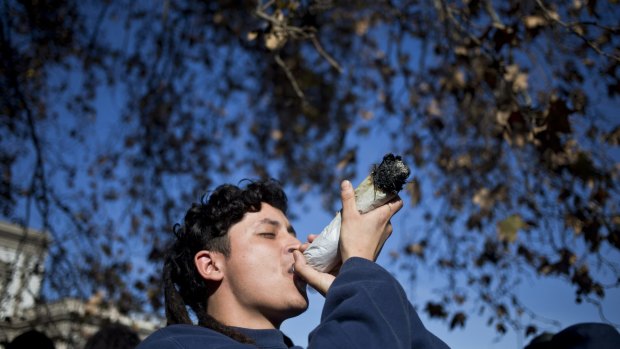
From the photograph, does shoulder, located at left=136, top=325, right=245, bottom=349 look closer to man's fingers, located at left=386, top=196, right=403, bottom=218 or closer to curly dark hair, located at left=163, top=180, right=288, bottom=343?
curly dark hair, located at left=163, top=180, right=288, bottom=343

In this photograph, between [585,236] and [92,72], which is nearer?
[585,236]

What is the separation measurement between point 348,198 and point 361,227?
10cm

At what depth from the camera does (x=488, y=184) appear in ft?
21.5

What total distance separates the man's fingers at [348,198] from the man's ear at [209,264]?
2.54 feet

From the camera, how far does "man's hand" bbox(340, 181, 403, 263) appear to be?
1758 mm

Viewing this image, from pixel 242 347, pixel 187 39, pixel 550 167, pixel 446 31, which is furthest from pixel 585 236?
pixel 187 39

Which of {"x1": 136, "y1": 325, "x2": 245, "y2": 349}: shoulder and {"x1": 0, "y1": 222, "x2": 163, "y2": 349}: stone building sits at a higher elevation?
{"x1": 136, "y1": 325, "x2": 245, "y2": 349}: shoulder

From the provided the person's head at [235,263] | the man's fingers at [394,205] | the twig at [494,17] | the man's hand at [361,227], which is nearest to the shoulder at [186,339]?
the person's head at [235,263]

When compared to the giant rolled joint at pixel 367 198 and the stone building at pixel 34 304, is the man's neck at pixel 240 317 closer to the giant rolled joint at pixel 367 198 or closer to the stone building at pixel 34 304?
the giant rolled joint at pixel 367 198

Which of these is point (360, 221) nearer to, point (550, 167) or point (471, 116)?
point (550, 167)

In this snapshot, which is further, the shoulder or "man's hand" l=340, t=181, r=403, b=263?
the shoulder

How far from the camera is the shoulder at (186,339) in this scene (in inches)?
73.3

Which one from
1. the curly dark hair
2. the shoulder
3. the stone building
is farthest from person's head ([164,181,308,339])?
the stone building

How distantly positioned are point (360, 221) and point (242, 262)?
685 mm
